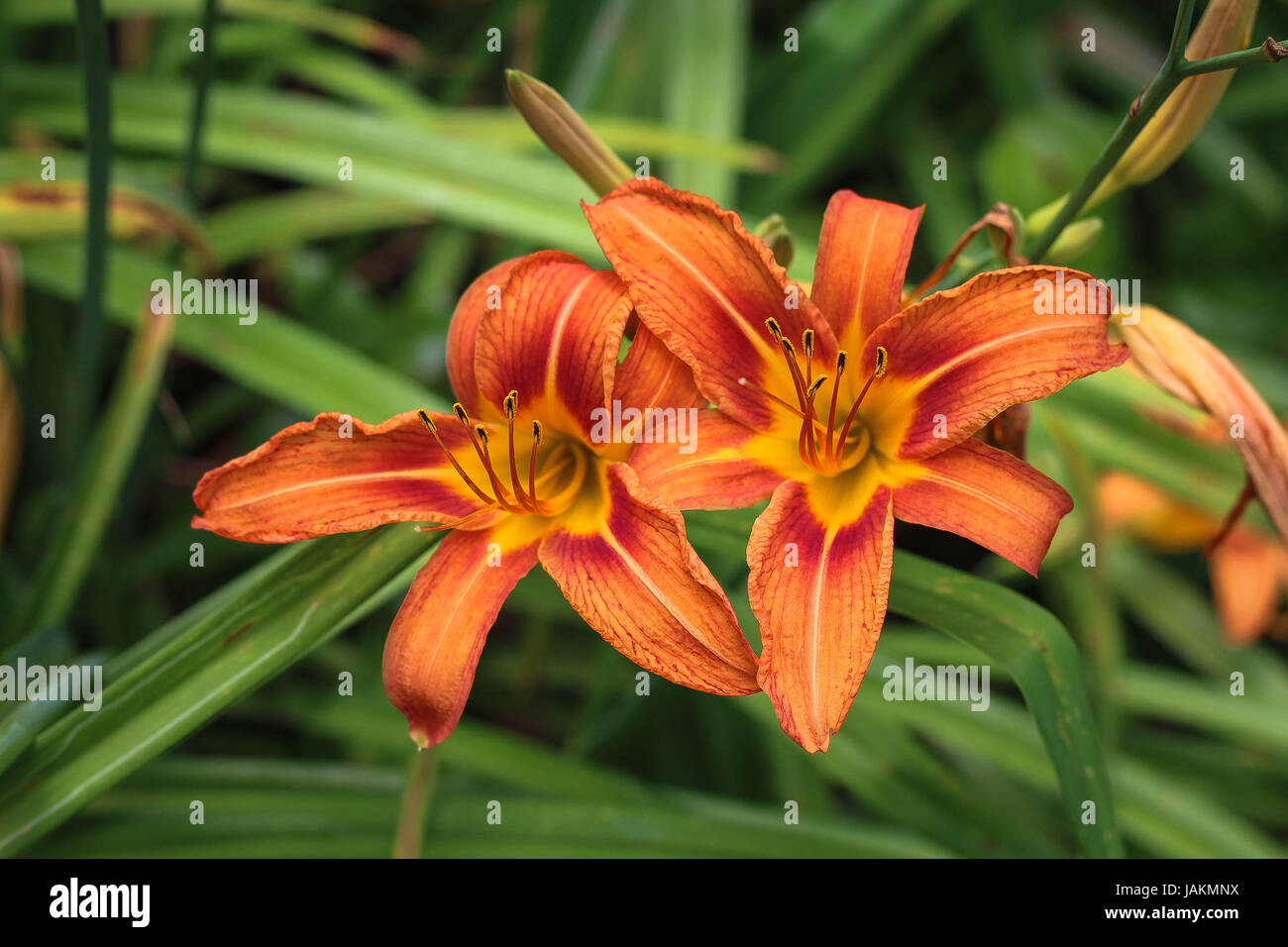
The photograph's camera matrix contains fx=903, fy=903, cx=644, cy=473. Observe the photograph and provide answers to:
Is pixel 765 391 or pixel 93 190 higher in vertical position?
pixel 93 190

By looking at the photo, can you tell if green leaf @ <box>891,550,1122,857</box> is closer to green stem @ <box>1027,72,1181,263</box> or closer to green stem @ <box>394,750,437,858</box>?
green stem @ <box>1027,72,1181,263</box>

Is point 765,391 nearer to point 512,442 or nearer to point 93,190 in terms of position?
point 512,442

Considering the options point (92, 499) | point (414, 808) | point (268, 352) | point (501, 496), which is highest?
point (268, 352)

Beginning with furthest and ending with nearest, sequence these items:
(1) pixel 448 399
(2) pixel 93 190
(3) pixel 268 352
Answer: (1) pixel 448 399 → (3) pixel 268 352 → (2) pixel 93 190

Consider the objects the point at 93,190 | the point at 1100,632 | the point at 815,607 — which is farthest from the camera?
the point at 1100,632

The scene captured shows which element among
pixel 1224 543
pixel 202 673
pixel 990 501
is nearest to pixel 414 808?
pixel 202 673

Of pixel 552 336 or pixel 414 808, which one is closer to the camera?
pixel 552 336

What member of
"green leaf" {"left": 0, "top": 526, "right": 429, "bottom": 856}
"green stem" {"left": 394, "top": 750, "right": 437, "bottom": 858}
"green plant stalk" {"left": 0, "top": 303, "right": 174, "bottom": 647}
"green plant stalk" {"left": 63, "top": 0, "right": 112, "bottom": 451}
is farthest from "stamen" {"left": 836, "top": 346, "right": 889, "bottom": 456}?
"green plant stalk" {"left": 0, "top": 303, "right": 174, "bottom": 647}
